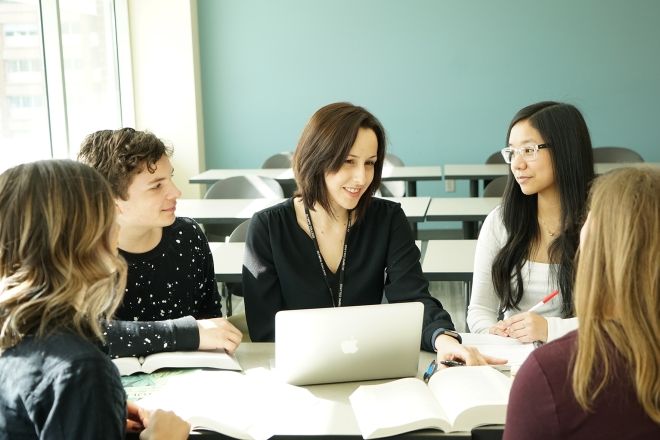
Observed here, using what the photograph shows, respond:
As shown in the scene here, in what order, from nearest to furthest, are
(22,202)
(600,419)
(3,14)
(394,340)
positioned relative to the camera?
1. (600,419)
2. (22,202)
3. (394,340)
4. (3,14)

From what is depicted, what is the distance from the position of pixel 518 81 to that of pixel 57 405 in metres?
5.84

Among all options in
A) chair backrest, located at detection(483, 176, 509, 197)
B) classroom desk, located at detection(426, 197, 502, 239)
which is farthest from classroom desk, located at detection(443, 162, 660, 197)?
classroom desk, located at detection(426, 197, 502, 239)

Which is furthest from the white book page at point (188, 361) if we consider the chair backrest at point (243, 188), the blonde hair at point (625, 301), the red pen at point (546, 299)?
the chair backrest at point (243, 188)

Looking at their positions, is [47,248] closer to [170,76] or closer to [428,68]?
[170,76]

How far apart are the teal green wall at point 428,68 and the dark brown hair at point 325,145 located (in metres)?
4.40

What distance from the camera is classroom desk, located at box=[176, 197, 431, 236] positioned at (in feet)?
13.2

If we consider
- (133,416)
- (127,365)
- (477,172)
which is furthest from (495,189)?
(133,416)

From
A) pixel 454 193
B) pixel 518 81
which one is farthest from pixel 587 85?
pixel 454 193

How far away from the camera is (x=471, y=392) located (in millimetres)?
1640

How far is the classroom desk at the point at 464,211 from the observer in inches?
156

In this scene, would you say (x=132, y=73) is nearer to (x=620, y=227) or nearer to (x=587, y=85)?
(x=587, y=85)

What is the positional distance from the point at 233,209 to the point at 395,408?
2748mm

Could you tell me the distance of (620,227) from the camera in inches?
45.9

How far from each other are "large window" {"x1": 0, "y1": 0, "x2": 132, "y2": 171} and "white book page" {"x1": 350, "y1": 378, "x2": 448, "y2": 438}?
11.6ft
